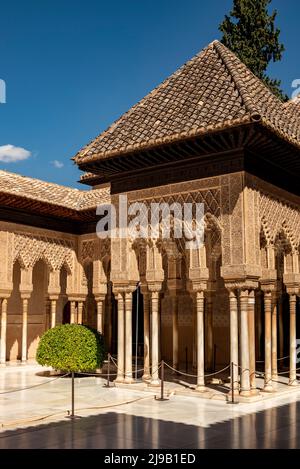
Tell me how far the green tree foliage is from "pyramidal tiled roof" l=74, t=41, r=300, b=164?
10.8 meters

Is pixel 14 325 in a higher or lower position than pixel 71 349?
higher

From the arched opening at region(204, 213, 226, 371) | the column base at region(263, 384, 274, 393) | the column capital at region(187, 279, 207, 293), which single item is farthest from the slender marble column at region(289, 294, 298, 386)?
the column capital at region(187, 279, 207, 293)

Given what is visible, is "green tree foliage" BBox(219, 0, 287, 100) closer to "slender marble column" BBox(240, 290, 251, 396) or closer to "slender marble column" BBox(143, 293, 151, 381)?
"slender marble column" BBox(143, 293, 151, 381)

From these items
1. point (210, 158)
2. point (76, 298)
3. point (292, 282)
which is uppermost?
point (210, 158)

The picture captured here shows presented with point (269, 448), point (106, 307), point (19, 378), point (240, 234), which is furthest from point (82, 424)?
point (106, 307)

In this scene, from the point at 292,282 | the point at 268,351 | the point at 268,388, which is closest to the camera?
the point at 268,388

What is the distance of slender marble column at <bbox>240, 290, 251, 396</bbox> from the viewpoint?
10.6 metres

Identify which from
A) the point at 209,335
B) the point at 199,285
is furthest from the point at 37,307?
the point at 199,285

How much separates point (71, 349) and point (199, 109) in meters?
5.98

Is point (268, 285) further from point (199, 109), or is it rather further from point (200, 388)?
point (199, 109)

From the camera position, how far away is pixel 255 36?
23594 millimetres

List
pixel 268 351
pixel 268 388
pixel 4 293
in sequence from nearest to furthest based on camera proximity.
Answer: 1. pixel 268 388
2. pixel 268 351
3. pixel 4 293

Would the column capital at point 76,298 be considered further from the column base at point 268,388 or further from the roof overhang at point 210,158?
the column base at point 268,388
